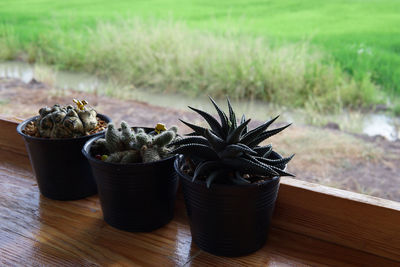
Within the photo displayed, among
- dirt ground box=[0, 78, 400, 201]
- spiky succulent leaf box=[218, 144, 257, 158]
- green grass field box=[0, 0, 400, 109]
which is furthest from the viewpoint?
green grass field box=[0, 0, 400, 109]

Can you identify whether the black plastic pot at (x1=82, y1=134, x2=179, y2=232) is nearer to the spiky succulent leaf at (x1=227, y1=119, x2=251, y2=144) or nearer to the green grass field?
the spiky succulent leaf at (x1=227, y1=119, x2=251, y2=144)

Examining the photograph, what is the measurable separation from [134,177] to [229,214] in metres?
0.16

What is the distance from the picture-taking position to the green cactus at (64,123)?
0.71 m

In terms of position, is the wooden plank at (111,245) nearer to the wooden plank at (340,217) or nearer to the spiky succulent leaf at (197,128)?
the wooden plank at (340,217)

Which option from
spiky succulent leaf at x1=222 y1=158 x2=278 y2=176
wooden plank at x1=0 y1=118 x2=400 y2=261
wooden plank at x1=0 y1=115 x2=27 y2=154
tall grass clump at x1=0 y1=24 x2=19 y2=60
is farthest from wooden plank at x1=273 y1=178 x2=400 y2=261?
tall grass clump at x1=0 y1=24 x2=19 y2=60

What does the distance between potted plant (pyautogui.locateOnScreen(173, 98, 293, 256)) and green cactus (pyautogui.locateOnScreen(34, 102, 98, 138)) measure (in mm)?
214

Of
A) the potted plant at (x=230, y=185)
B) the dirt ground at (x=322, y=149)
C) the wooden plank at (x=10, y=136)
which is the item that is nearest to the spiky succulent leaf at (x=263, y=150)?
the potted plant at (x=230, y=185)

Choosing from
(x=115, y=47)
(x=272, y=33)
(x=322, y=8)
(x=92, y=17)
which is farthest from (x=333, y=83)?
(x=92, y=17)

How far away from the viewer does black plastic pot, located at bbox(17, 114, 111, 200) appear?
2.34ft

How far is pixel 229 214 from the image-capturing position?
1.82ft

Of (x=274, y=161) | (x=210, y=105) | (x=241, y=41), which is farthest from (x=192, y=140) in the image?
(x=241, y=41)

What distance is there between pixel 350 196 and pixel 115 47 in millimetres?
3113

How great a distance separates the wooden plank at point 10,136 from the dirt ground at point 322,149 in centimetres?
39

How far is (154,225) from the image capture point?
0.67 meters
